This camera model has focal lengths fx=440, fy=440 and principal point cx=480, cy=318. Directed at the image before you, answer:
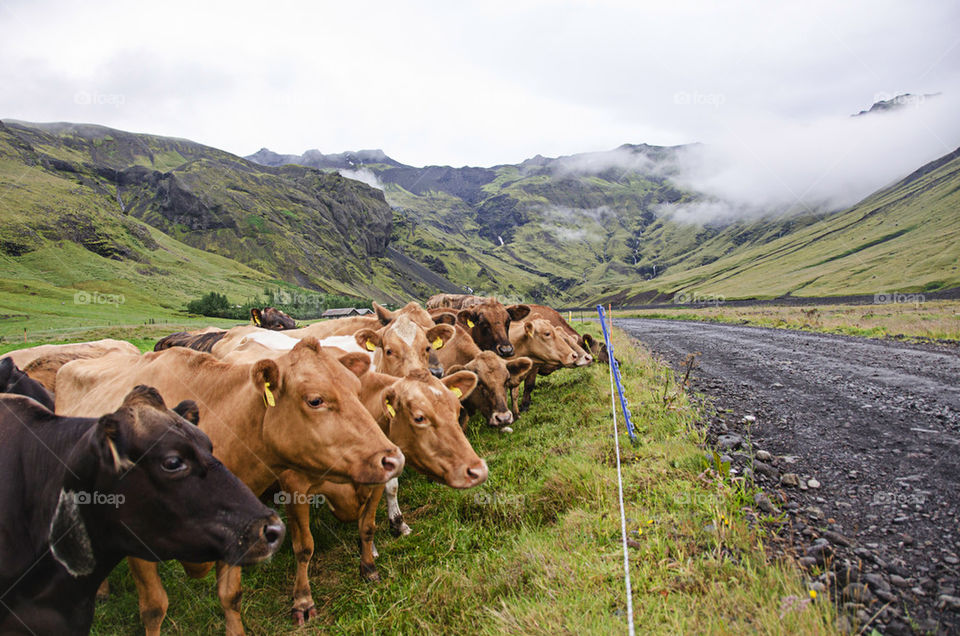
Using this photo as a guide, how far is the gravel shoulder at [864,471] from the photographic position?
3.50 metres

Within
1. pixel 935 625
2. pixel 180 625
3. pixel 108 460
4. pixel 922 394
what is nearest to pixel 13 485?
pixel 108 460

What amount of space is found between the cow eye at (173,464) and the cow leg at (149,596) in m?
1.66

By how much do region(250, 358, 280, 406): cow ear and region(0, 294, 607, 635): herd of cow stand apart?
0.01 m

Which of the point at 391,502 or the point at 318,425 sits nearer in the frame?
the point at 318,425

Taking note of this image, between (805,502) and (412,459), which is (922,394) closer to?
(805,502)

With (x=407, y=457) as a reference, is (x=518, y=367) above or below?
above

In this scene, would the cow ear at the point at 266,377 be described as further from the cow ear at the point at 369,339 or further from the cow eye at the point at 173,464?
the cow ear at the point at 369,339

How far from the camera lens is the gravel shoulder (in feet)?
11.5

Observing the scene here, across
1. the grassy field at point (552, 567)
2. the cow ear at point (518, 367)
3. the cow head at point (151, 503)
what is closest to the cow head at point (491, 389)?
the cow ear at point (518, 367)

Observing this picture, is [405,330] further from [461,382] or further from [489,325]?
[489,325]

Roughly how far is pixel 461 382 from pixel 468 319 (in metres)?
6.79

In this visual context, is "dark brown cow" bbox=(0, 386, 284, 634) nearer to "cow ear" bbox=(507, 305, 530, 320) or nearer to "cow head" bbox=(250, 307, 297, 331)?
"cow ear" bbox=(507, 305, 530, 320)

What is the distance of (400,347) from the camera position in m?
7.86

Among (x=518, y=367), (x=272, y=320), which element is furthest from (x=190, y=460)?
(x=272, y=320)
